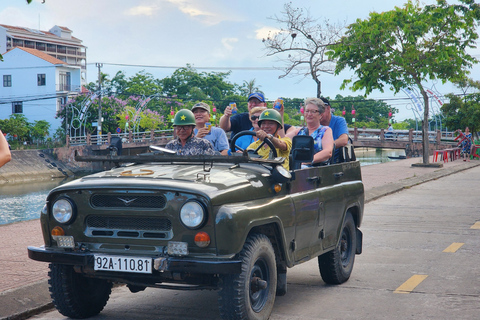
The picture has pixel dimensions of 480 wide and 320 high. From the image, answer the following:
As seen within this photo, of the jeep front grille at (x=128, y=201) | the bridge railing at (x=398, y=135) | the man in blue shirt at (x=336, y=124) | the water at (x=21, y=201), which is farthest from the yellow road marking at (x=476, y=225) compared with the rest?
the bridge railing at (x=398, y=135)

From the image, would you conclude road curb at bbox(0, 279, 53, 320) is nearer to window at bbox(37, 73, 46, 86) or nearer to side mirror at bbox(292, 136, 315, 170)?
side mirror at bbox(292, 136, 315, 170)

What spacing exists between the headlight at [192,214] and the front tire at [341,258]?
7.76ft

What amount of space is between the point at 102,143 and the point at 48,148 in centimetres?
775

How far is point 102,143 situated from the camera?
66750mm

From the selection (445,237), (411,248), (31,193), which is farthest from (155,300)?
(31,193)

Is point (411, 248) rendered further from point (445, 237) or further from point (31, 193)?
point (31, 193)

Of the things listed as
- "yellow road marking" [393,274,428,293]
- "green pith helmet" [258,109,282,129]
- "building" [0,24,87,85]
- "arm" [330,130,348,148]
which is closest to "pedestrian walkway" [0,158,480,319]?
"green pith helmet" [258,109,282,129]

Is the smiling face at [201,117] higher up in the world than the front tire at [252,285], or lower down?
higher up

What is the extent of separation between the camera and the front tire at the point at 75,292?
5.20 m

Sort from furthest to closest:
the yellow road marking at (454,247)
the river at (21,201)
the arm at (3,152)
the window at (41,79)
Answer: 1. the window at (41,79)
2. the river at (21,201)
3. the yellow road marking at (454,247)
4. the arm at (3,152)

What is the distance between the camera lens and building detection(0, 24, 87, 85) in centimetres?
9431

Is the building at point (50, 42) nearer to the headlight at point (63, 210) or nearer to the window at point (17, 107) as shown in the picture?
the window at point (17, 107)

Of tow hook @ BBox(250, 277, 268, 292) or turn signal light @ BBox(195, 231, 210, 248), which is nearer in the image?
turn signal light @ BBox(195, 231, 210, 248)

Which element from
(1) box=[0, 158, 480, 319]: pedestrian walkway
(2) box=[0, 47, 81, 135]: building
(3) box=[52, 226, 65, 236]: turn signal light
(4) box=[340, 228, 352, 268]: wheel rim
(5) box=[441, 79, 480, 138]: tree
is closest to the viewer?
(3) box=[52, 226, 65, 236]: turn signal light
